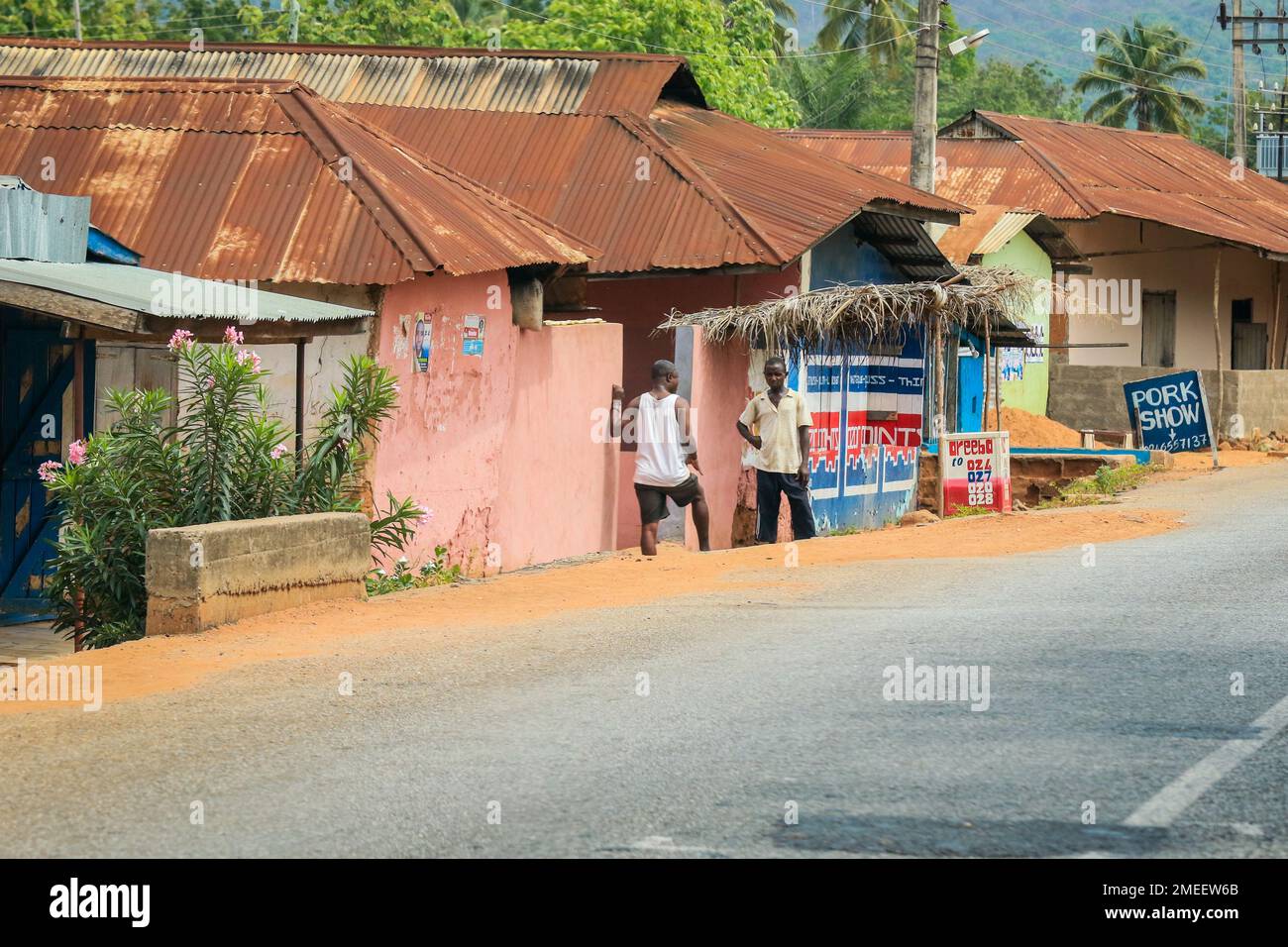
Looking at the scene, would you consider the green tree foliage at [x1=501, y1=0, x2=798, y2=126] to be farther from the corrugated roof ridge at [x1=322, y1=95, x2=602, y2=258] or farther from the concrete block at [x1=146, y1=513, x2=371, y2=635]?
the concrete block at [x1=146, y1=513, x2=371, y2=635]

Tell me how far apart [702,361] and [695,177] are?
3128mm

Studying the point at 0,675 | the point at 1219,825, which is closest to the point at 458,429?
the point at 0,675

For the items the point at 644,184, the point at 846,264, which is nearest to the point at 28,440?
the point at 644,184

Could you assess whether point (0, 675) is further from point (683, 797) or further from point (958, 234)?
point (958, 234)

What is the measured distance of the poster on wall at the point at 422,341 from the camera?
1416cm

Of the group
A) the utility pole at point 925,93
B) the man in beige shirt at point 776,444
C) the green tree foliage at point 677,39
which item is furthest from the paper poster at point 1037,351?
the man in beige shirt at point 776,444

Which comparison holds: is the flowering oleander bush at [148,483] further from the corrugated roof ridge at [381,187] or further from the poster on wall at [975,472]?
the poster on wall at [975,472]

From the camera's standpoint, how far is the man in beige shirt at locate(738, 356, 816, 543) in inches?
627

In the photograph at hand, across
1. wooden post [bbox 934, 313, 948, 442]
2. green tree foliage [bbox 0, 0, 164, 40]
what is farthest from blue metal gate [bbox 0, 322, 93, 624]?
green tree foliage [bbox 0, 0, 164, 40]

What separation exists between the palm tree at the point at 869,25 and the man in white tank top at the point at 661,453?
4187 centimetres

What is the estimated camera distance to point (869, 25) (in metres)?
57.0

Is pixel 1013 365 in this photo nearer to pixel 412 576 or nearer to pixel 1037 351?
pixel 1037 351

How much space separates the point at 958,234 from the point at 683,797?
23.8 m
